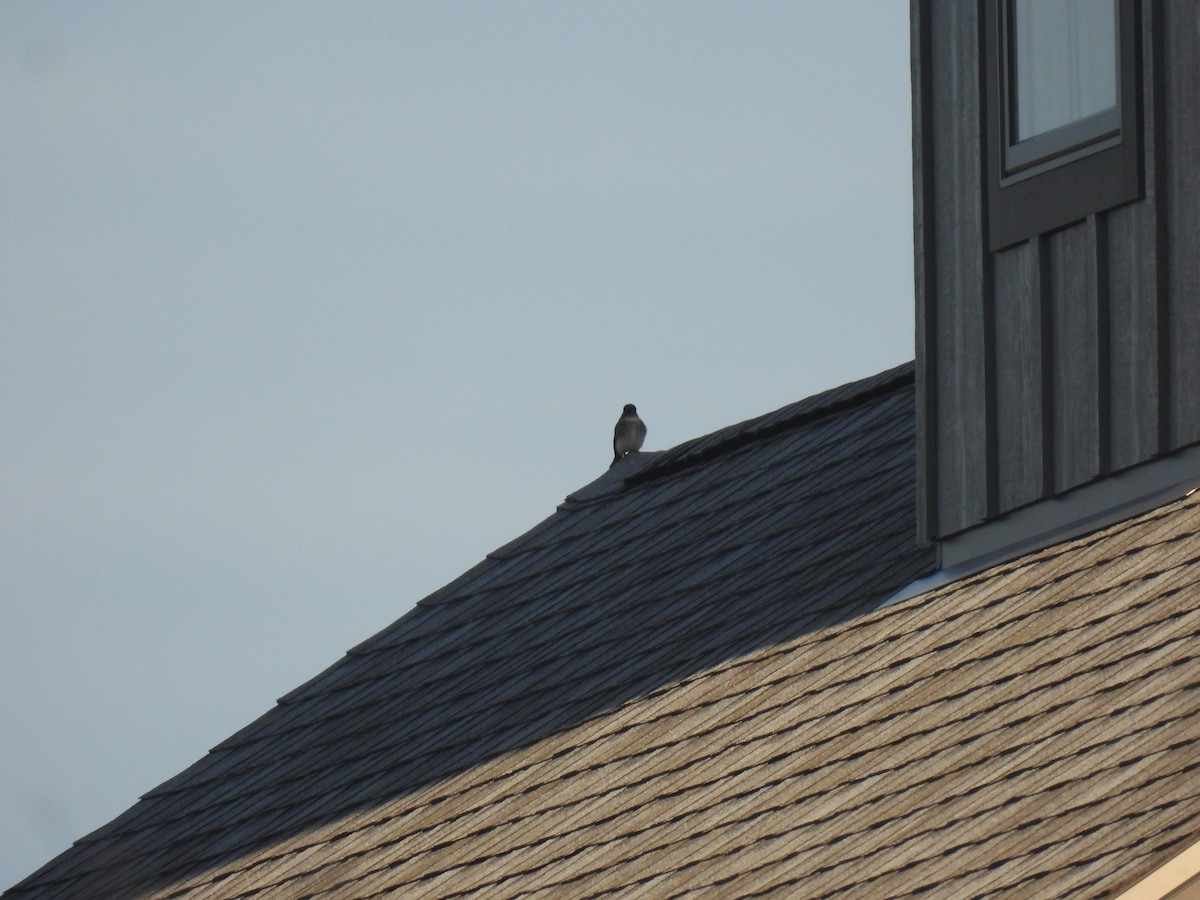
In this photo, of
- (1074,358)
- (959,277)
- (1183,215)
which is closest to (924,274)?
(959,277)

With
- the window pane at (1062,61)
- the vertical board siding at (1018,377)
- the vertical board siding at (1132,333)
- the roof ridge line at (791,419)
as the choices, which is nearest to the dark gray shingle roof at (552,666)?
the roof ridge line at (791,419)

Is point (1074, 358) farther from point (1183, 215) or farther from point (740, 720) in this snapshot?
point (740, 720)

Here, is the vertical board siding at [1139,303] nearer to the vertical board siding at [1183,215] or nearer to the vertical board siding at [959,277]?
the vertical board siding at [1183,215]

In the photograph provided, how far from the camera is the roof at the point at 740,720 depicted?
6629mm

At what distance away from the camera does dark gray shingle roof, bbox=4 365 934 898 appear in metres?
8.81

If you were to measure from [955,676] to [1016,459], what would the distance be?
1.04 meters

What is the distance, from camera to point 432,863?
849cm

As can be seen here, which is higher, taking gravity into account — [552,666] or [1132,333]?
[1132,333]

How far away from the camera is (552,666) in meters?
10.0

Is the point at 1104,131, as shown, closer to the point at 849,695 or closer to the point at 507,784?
the point at 849,695

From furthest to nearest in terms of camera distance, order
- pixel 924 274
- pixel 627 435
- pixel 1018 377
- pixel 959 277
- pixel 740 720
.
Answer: pixel 627 435 → pixel 924 274 → pixel 959 277 → pixel 1018 377 → pixel 740 720

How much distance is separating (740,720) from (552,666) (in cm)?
186

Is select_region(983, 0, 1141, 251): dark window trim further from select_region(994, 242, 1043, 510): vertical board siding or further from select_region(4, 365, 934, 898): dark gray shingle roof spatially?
select_region(4, 365, 934, 898): dark gray shingle roof

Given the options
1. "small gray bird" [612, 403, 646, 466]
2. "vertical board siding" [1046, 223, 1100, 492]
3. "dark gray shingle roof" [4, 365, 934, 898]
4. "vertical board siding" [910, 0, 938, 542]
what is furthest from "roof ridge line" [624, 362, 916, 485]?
"vertical board siding" [1046, 223, 1100, 492]
